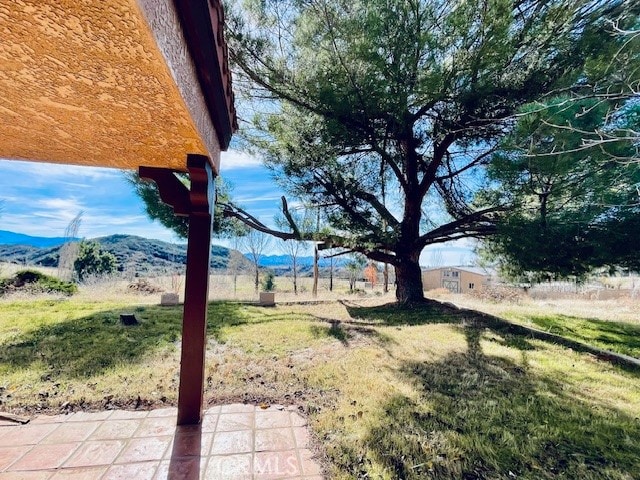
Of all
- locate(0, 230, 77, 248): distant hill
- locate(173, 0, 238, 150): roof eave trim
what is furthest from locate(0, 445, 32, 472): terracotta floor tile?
locate(0, 230, 77, 248): distant hill

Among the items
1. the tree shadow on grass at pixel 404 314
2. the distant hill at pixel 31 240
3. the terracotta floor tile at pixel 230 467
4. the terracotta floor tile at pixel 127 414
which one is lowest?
the terracotta floor tile at pixel 230 467

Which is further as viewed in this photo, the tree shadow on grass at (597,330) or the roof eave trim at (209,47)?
the tree shadow on grass at (597,330)

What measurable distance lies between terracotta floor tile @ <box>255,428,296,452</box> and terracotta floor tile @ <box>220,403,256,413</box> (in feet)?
1.27

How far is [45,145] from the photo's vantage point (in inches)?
81.4

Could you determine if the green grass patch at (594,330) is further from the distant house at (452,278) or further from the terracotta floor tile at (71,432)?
the distant house at (452,278)

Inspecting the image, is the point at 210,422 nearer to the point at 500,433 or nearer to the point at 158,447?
the point at 158,447

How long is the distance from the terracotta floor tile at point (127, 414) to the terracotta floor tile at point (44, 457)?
382 mm

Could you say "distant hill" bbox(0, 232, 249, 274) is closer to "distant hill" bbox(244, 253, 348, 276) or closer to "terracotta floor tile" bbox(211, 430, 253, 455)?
"distant hill" bbox(244, 253, 348, 276)

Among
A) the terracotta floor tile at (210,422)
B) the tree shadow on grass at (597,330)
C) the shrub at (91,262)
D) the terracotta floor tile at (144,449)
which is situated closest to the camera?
the terracotta floor tile at (144,449)

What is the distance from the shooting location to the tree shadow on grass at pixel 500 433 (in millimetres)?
1952

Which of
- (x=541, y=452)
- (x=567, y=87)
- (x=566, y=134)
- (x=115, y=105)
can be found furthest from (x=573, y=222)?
Answer: (x=115, y=105)

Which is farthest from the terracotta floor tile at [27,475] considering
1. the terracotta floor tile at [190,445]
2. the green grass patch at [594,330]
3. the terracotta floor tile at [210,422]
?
the green grass patch at [594,330]

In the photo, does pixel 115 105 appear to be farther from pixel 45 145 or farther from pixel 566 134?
pixel 566 134

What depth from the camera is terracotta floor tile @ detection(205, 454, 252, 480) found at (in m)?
1.90
